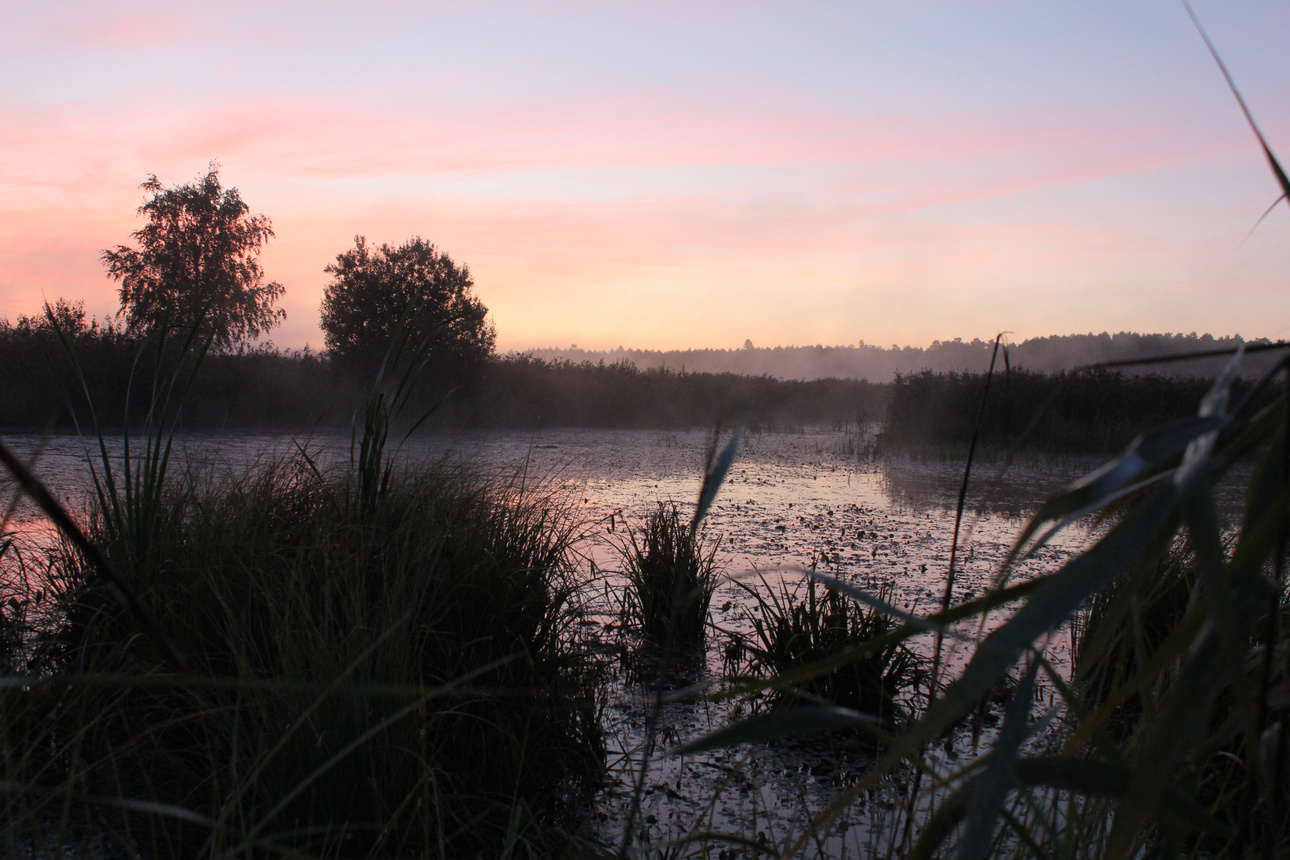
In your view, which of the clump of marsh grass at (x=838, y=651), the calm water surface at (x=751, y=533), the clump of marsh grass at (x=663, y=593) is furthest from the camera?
the clump of marsh grass at (x=663, y=593)

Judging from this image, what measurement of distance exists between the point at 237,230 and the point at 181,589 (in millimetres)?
31284

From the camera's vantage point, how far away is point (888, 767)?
56 centimetres

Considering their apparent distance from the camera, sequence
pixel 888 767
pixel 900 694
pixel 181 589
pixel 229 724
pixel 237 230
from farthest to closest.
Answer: pixel 237 230 < pixel 900 694 < pixel 181 589 < pixel 229 724 < pixel 888 767

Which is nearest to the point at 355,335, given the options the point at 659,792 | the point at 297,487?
the point at 297,487

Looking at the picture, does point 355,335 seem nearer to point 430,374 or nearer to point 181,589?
point 430,374

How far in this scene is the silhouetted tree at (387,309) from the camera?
23562 mm

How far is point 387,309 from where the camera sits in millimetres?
24078

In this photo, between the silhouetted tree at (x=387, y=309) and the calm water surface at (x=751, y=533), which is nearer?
the calm water surface at (x=751, y=533)

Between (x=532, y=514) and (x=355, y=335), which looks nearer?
(x=532, y=514)

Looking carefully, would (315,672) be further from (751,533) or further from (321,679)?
(751,533)

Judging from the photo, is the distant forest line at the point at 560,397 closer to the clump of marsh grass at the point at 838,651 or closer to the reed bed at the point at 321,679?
the clump of marsh grass at the point at 838,651

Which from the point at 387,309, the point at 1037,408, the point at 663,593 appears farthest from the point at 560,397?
the point at 663,593

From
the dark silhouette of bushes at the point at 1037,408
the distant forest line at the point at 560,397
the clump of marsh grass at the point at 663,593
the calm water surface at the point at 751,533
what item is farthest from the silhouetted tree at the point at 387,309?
the clump of marsh grass at the point at 663,593

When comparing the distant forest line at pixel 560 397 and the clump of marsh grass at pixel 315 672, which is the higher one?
the distant forest line at pixel 560 397
